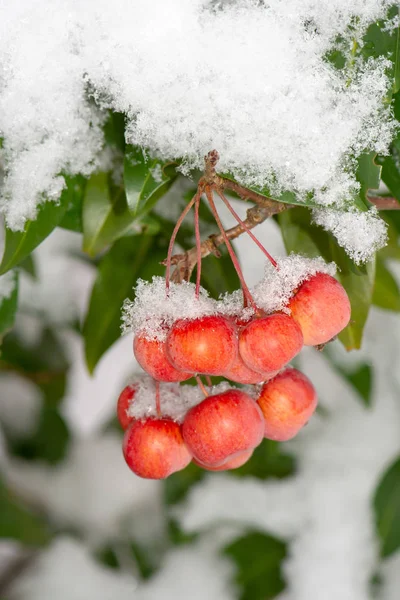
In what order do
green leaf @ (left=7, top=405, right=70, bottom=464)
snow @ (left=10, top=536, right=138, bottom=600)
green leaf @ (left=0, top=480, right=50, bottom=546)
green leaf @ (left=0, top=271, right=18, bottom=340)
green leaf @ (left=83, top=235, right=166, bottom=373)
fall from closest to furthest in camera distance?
green leaf @ (left=0, top=271, right=18, bottom=340), green leaf @ (left=83, top=235, right=166, bottom=373), green leaf @ (left=0, top=480, right=50, bottom=546), snow @ (left=10, top=536, right=138, bottom=600), green leaf @ (left=7, top=405, right=70, bottom=464)

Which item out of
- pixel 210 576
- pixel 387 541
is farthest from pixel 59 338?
pixel 387 541

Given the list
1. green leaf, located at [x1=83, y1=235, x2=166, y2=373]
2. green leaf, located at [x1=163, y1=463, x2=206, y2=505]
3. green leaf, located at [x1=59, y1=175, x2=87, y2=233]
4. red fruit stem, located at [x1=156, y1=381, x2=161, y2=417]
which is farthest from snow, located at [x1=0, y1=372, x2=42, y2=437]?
red fruit stem, located at [x1=156, y1=381, x2=161, y2=417]

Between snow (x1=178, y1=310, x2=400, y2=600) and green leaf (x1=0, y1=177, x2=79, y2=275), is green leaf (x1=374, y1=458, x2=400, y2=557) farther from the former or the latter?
green leaf (x1=0, y1=177, x2=79, y2=275)

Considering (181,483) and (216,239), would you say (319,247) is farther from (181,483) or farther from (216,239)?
(181,483)

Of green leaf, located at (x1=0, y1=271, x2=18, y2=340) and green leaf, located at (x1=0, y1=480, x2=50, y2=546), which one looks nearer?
green leaf, located at (x1=0, y1=271, x2=18, y2=340)

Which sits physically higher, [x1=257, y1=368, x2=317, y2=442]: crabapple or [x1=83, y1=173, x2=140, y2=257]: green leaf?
[x1=83, y1=173, x2=140, y2=257]: green leaf

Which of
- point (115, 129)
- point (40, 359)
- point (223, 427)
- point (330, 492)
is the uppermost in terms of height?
point (115, 129)

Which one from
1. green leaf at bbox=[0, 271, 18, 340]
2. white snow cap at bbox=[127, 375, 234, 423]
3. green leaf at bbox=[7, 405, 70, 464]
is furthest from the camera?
green leaf at bbox=[7, 405, 70, 464]

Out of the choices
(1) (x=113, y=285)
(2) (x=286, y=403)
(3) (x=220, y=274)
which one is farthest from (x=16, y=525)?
(2) (x=286, y=403)
